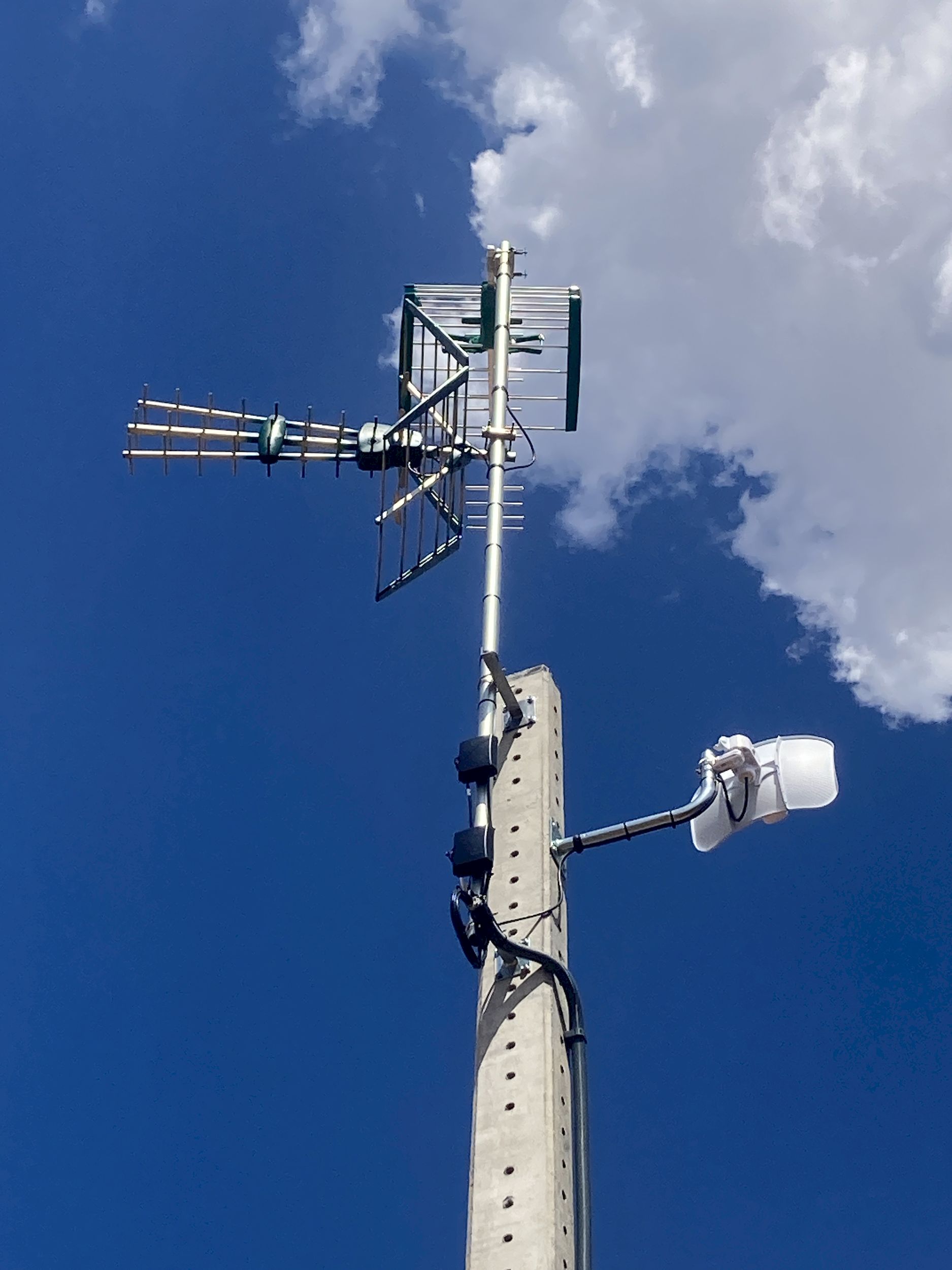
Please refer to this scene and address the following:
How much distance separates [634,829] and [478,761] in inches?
36.7

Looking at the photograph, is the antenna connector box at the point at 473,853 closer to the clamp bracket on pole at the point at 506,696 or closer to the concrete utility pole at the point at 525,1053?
the concrete utility pole at the point at 525,1053

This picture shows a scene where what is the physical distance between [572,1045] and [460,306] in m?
6.90

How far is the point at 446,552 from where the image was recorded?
1096cm

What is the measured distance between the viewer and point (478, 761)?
7.41 m

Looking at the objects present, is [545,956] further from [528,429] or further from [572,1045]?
[528,429]

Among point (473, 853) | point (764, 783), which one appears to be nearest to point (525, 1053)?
point (473, 853)

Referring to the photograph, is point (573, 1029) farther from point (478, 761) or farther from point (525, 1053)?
point (478, 761)

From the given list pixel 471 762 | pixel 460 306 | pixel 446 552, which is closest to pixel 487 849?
pixel 471 762

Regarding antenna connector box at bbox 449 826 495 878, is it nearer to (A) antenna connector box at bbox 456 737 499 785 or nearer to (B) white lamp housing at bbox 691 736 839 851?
(A) antenna connector box at bbox 456 737 499 785

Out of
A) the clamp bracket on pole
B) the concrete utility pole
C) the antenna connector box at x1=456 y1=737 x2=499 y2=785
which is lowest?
the concrete utility pole

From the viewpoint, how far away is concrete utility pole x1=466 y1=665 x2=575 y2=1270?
5.71 meters

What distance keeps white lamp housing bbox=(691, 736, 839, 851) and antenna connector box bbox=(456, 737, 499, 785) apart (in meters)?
1.22

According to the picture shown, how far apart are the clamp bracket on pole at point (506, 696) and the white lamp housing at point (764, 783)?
117 cm

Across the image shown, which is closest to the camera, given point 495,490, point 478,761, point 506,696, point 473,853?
point 473,853
